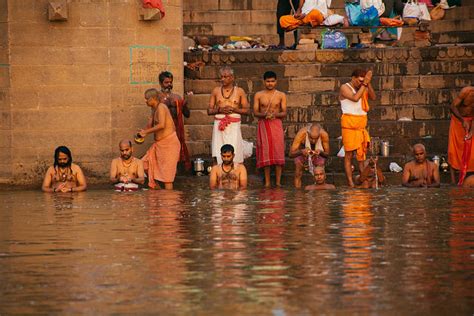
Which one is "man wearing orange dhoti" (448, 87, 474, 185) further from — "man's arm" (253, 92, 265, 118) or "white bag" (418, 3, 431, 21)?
"white bag" (418, 3, 431, 21)

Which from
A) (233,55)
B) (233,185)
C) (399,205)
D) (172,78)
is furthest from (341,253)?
(233,55)

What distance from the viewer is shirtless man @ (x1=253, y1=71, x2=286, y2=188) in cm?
1867

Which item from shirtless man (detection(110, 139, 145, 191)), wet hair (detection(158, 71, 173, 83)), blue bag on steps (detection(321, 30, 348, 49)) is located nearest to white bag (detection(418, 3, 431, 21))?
blue bag on steps (detection(321, 30, 348, 49))

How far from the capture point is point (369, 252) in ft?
35.9

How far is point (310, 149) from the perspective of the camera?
18.4 meters

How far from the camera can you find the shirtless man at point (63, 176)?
711 inches

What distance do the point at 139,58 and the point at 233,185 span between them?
260 cm

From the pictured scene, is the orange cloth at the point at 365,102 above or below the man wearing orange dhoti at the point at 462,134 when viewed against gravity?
above

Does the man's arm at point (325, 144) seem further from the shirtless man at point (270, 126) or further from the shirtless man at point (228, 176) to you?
the shirtless man at point (228, 176)

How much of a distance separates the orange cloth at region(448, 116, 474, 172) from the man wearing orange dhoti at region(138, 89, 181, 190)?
3263 millimetres

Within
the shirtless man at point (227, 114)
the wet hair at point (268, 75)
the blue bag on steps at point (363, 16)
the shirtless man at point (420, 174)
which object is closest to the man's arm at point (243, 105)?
the shirtless man at point (227, 114)

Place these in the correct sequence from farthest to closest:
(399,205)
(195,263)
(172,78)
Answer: (172,78), (399,205), (195,263)

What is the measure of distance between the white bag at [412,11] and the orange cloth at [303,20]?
4.58 feet

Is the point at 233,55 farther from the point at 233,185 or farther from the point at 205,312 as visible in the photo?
the point at 205,312
